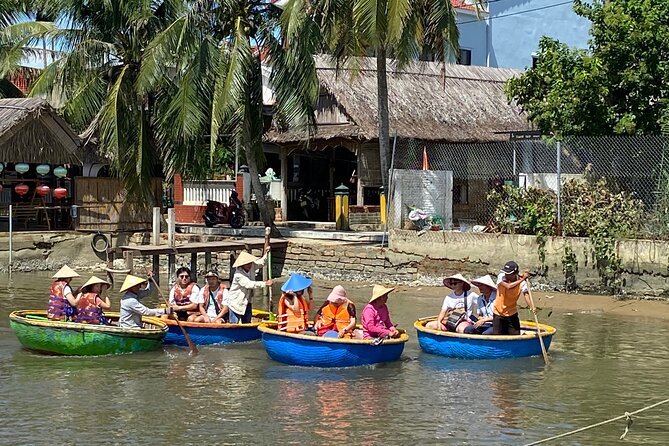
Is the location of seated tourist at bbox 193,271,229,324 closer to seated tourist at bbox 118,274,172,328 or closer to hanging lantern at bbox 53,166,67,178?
seated tourist at bbox 118,274,172,328

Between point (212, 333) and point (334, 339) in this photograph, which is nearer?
point (334, 339)

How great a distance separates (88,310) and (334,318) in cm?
403

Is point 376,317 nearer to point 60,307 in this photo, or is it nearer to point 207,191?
point 60,307

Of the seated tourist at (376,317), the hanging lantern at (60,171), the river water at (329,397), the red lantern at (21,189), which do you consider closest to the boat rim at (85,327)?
the river water at (329,397)

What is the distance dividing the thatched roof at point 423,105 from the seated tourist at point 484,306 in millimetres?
13858

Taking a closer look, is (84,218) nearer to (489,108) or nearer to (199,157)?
(199,157)

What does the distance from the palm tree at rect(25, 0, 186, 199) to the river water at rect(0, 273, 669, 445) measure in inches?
485

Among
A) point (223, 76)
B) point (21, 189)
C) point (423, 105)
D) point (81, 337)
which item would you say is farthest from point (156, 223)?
point (81, 337)

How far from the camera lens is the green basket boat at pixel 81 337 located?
14.7 metres

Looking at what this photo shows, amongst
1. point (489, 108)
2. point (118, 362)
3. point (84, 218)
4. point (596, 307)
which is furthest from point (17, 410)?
point (489, 108)

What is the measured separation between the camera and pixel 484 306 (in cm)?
Result: 1522

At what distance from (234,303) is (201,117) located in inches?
429

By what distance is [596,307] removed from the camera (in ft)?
64.8

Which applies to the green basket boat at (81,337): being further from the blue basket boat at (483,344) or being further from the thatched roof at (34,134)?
the thatched roof at (34,134)
